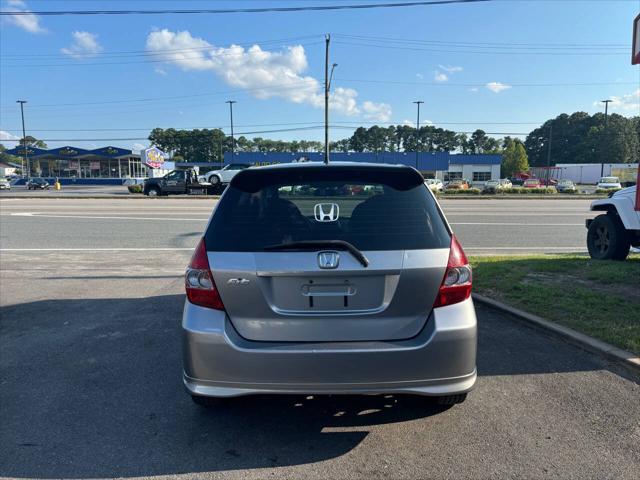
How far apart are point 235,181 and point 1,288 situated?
6.10 metres

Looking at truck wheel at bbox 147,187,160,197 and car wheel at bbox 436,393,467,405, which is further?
truck wheel at bbox 147,187,160,197

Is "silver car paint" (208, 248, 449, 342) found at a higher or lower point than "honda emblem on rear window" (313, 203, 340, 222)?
lower

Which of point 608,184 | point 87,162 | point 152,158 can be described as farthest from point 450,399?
point 87,162

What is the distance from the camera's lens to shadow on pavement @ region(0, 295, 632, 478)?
2949mm


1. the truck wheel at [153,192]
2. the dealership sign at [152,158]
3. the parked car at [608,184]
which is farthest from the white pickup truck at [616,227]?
the dealership sign at [152,158]

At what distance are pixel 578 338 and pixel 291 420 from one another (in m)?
2.99

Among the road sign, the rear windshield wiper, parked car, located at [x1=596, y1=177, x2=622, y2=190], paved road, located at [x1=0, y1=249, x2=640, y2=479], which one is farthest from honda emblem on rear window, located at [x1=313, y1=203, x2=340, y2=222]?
parked car, located at [x1=596, y1=177, x2=622, y2=190]

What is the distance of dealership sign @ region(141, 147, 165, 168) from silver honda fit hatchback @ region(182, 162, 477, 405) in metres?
58.8

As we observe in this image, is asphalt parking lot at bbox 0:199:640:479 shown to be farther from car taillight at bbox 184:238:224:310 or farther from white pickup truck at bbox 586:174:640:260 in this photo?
white pickup truck at bbox 586:174:640:260

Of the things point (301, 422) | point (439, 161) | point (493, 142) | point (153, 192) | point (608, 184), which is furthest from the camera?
point (493, 142)

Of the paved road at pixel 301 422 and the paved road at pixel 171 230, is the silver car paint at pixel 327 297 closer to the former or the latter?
the paved road at pixel 301 422

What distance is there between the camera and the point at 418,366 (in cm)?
282

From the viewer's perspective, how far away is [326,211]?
133 inches

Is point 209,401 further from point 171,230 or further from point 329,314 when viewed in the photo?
point 171,230
